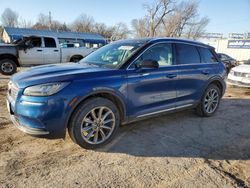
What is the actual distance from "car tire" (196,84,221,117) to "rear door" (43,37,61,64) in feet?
28.8

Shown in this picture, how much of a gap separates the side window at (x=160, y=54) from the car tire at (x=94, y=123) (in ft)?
3.51

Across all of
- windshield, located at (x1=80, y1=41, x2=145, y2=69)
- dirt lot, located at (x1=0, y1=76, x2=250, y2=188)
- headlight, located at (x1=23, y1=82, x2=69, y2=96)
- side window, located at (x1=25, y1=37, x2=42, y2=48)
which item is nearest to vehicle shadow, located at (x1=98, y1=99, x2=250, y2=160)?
dirt lot, located at (x1=0, y1=76, x2=250, y2=188)

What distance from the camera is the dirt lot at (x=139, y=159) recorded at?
9.48 feet

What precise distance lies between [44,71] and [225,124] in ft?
12.6

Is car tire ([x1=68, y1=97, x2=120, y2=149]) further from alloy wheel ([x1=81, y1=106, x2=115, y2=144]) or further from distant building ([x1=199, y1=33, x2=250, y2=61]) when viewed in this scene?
distant building ([x1=199, y1=33, x2=250, y2=61])

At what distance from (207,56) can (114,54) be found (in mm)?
2369

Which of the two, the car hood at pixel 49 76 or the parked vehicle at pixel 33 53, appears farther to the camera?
the parked vehicle at pixel 33 53

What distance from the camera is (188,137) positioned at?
4.27 metres

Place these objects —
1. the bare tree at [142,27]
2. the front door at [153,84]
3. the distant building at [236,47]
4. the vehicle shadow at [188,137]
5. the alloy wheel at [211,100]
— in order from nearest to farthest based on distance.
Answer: the vehicle shadow at [188,137] → the front door at [153,84] → the alloy wheel at [211,100] → the distant building at [236,47] → the bare tree at [142,27]

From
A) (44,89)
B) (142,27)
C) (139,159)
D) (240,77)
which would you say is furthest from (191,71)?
(142,27)

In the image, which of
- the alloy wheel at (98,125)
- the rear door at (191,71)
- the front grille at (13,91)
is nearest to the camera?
the front grille at (13,91)

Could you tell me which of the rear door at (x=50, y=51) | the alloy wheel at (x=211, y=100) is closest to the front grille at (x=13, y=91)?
the alloy wheel at (x=211, y=100)

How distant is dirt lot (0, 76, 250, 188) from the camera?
2889mm

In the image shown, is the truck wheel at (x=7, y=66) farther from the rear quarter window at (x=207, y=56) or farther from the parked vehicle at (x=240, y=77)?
the parked vehicle at (x=240, y=77)
